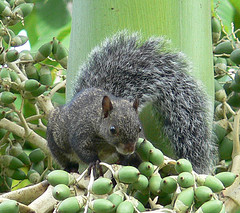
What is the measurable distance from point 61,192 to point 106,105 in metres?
0.56

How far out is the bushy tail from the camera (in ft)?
4.70

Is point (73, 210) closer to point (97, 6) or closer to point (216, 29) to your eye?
point (97, 6)

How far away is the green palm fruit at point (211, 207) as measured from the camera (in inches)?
36.1

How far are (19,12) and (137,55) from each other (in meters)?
0.43

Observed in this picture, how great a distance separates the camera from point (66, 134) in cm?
170

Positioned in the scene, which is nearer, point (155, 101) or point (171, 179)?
point (171, 179)

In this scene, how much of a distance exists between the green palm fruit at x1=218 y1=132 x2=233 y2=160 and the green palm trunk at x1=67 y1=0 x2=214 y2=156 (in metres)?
0.17

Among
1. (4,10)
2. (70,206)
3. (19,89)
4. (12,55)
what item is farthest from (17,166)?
(70,206)

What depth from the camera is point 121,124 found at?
4.77 feet

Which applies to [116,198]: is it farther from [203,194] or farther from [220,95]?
[220,95]

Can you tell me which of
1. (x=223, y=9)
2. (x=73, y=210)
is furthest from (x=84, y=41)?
(x=223, y=9)

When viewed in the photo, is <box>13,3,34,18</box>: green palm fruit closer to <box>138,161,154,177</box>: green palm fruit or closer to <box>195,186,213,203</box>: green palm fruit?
<box>138,161,154,177</box>: green palm fruit

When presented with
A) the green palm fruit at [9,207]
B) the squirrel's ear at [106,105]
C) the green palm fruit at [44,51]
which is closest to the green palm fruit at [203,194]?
the green palm fruit at [9,207]

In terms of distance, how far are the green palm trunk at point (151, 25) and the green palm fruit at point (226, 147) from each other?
0.17 meters
